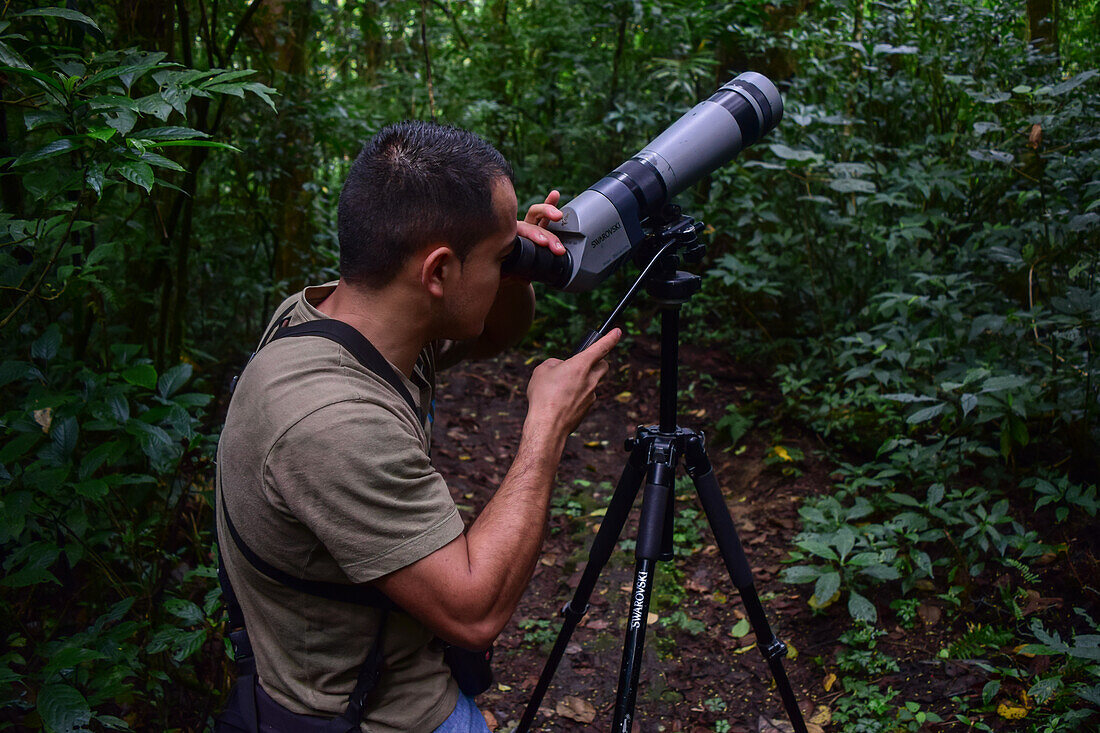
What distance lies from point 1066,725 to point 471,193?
188 cm

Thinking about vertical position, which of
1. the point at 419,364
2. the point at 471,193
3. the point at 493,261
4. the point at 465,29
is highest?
the point at 465,29

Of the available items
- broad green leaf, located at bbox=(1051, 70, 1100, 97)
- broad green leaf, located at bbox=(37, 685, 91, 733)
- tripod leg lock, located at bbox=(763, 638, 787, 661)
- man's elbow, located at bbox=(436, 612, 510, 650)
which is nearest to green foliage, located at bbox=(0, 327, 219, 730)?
broad green leaf, located at bbox=(37, 685, 91, 733)

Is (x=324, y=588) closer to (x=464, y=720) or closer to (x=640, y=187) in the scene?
(x=464, y=720)

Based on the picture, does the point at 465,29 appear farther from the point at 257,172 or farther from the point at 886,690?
the point at 886,690

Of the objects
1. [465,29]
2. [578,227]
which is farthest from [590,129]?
[578,227]

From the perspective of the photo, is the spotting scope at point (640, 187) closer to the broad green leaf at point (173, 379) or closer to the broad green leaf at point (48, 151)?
the broad green leaf at point (48, 151)

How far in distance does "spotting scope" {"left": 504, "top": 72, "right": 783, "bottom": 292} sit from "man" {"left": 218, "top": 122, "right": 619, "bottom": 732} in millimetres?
245

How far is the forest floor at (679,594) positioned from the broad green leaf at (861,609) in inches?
4.5

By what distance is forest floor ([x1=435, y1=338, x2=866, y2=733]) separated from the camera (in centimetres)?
241

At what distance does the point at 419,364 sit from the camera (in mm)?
1689

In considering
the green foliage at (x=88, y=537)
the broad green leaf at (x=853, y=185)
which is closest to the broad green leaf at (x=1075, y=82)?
the broad green leaf at (x=853, y=185)

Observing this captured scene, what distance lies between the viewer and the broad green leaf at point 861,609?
2377 mm

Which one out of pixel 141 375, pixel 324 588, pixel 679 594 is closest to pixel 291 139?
pixel 141 375

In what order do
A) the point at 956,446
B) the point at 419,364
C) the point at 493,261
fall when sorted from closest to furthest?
the point at 493,261, the point at 419,364, the point at 956,446
